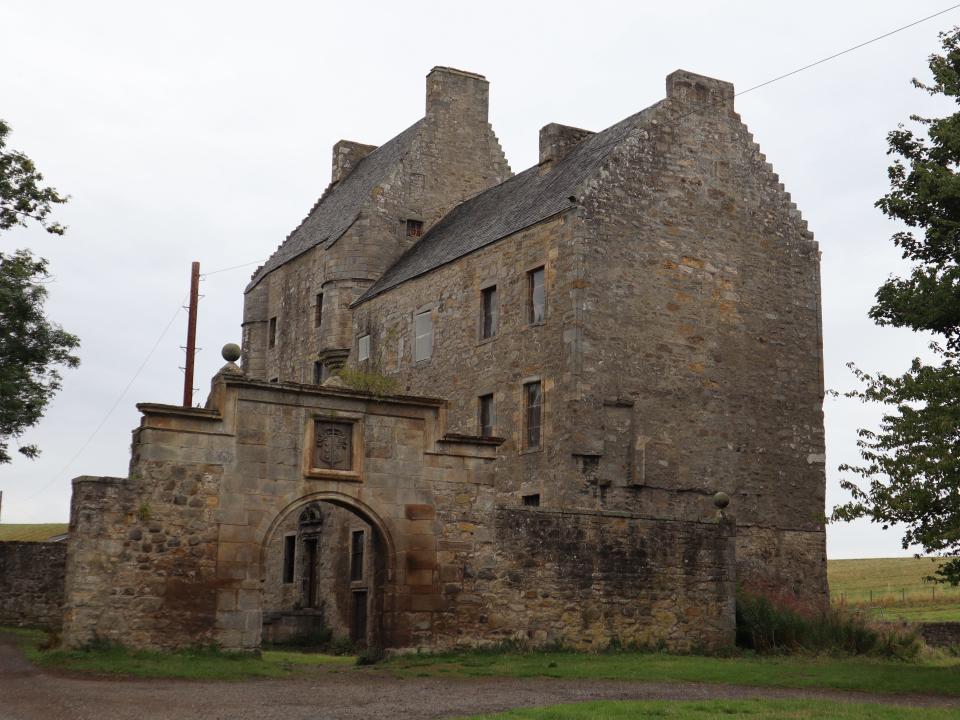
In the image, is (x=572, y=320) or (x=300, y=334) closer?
(x=572, y=320)

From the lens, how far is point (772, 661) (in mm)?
21094

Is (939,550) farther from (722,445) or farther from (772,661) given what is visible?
(722,445)

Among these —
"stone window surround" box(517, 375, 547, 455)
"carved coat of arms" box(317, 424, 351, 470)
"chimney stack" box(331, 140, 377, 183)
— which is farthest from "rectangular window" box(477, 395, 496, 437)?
"chimney stack" box(331, 140, 377, 183)

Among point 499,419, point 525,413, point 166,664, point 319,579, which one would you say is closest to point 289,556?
point 319,579

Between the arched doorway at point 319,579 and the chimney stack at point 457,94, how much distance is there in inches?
492

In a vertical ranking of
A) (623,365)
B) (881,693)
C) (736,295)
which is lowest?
(881,693)

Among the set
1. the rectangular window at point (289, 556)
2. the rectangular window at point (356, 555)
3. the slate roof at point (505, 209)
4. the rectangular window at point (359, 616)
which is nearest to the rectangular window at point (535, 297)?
the slate roof at point (505, 209)

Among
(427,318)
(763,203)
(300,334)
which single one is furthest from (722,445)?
(300,334)

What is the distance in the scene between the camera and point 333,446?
20203 mm

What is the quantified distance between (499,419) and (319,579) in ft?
26.2

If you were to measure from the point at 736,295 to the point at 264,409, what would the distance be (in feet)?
45.0

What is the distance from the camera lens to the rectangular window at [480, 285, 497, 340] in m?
29.8

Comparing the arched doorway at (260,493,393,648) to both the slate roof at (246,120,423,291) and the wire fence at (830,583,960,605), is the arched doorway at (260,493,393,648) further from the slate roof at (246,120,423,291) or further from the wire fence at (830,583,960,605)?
the wire fence at (830,583,960,605)

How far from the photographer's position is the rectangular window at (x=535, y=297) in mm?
28500
